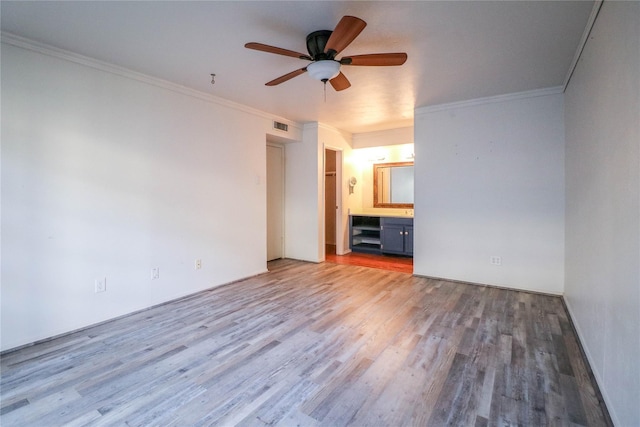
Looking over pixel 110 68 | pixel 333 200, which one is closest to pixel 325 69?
pixel 110 68

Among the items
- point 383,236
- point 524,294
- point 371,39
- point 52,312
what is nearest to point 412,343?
point 524,294

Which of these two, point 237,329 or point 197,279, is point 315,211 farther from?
point 237,329

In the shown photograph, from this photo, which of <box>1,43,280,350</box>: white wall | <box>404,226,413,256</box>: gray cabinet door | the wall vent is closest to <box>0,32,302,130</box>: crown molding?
<box>1,43,280,350</box>: white wall

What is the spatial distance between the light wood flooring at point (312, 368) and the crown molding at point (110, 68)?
2.39 metres

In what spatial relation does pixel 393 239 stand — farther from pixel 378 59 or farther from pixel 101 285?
pixel 101 285

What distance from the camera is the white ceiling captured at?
1.94 meters

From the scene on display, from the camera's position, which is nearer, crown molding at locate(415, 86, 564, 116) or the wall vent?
crown molding at locate(415, 86, 564, 116)

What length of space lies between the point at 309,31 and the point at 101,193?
2.37 m

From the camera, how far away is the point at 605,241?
1.76 metres

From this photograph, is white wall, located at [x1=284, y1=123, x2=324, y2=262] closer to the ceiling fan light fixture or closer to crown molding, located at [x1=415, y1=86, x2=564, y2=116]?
crown molding, located at [x1=415, y1=86, x2=564, y2=116]

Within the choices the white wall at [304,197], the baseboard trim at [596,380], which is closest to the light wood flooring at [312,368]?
the baseboard trim at [596,380]

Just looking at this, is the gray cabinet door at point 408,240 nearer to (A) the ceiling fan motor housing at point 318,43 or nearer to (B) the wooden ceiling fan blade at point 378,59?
(B) the wooden ceiling fan blade at point 378,59

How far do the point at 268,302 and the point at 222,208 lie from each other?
1.43m

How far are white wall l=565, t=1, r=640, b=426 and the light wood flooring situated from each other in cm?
31
